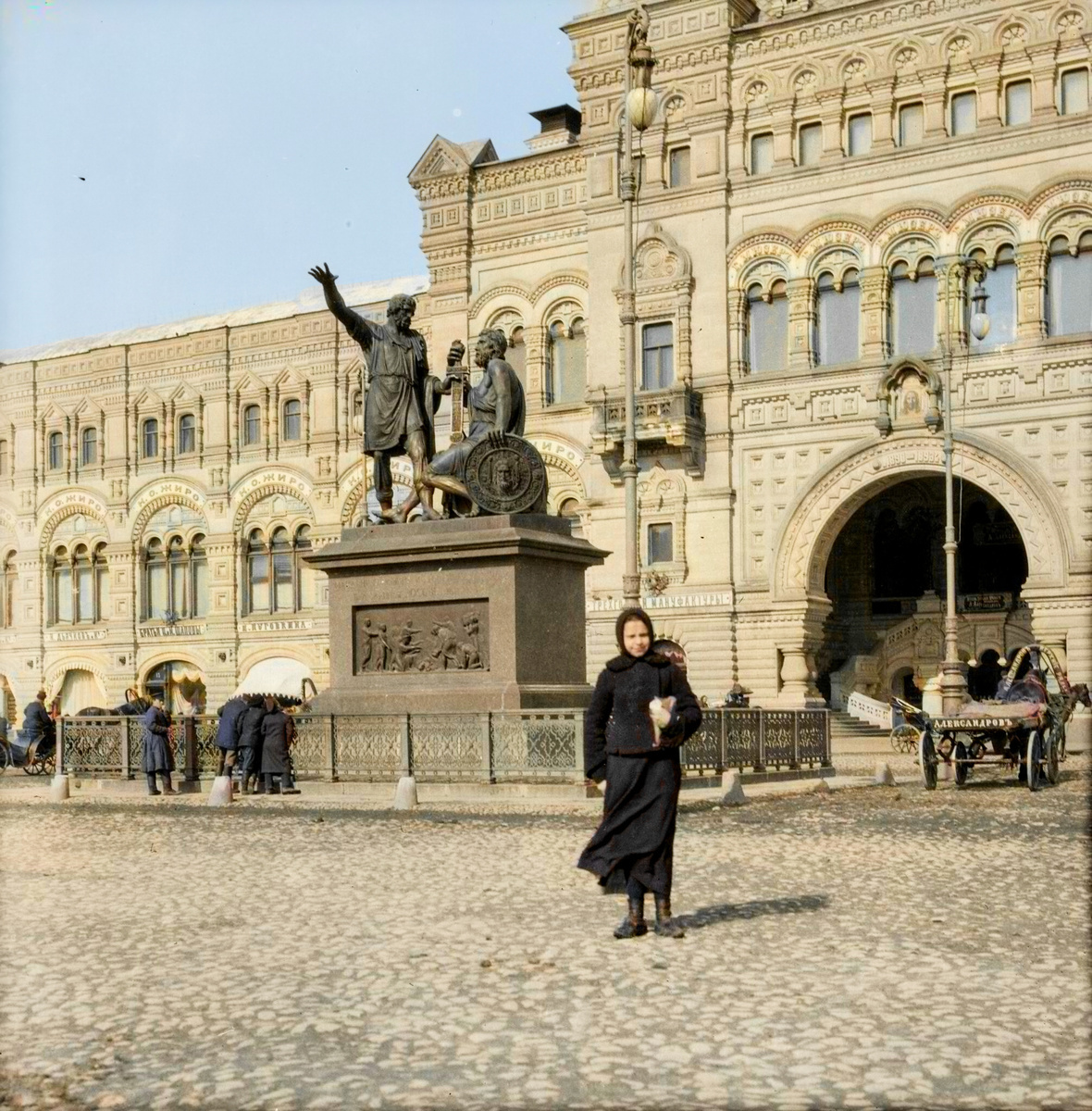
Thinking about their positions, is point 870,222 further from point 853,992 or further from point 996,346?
point 853,992

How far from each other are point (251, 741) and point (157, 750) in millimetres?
1587

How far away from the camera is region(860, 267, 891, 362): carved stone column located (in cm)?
3997

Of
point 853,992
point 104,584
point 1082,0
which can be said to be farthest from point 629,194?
point 104,584

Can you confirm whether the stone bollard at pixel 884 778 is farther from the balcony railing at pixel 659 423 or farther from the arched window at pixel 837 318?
the arched window at pixel 837 318

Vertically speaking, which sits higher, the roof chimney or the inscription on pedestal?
the roof chimney

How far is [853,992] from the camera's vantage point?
6711 millimetres

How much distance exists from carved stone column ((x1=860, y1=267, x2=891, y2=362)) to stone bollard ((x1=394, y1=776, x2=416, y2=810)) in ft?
86.1

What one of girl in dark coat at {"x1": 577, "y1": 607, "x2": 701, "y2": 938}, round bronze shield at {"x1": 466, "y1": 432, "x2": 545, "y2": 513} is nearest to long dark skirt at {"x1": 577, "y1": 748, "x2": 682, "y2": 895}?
girl in dark coat at {"x1": 577, "y1": 607, "x2": 701, "y2": 938}

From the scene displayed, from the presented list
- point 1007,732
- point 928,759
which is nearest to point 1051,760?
point 1007,732

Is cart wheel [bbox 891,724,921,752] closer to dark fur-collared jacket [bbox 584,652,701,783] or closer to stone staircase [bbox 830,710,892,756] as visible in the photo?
stone staircase [bbox 830,710,892,756]

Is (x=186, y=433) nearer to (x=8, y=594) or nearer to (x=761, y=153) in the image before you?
(x=8, y=594)

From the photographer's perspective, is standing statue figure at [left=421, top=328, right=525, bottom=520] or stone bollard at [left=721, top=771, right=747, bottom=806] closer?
stone bollard at [left=721, top=771, right=747, bottom=806]

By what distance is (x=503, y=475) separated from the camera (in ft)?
60.4

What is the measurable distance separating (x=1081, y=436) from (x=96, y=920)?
32.5m
